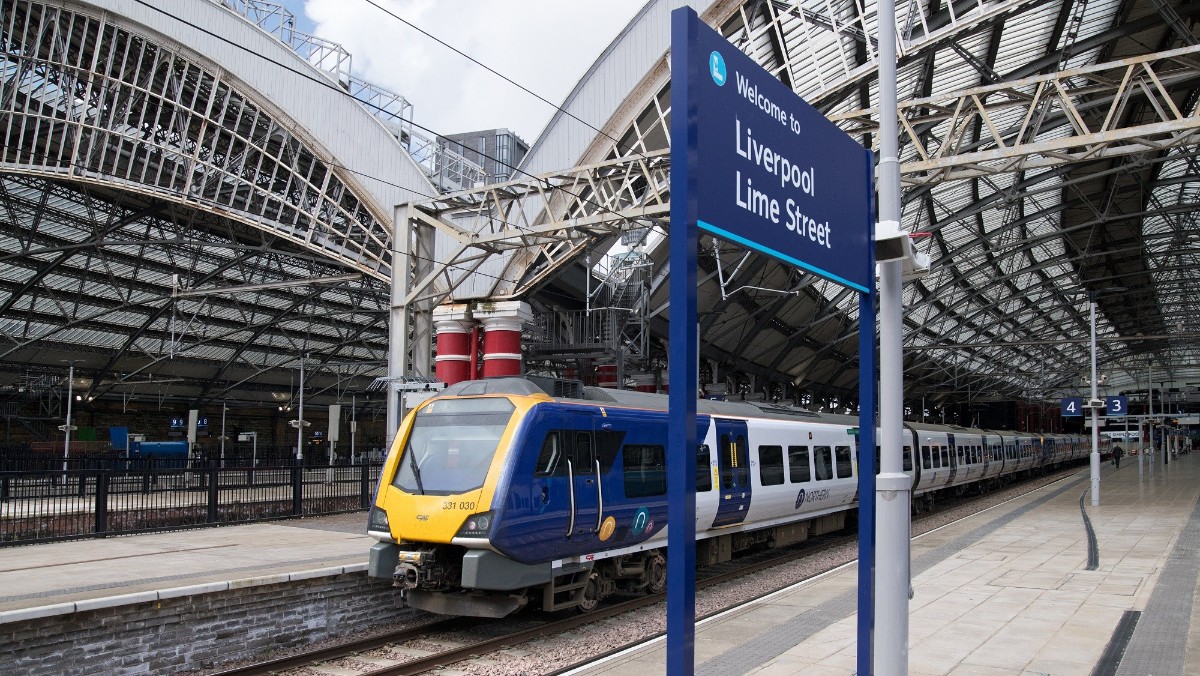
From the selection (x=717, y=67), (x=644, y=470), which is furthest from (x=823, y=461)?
(x=717, y=67)

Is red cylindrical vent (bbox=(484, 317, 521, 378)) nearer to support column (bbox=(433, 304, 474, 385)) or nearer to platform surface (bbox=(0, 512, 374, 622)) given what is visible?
support column (bbox=(433, 304, 474, 385))

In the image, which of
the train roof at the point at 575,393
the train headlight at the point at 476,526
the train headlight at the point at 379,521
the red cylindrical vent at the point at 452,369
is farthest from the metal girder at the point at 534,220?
the train headlight at the point at 476,526

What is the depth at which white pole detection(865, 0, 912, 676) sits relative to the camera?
593 centimetres

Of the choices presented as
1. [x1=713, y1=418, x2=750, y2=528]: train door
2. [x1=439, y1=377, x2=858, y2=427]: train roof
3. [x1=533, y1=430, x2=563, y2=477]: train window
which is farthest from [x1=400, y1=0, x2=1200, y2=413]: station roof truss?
[x1=713, y1=418, x2=750, y2=528]: train door

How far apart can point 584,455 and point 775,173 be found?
693cm

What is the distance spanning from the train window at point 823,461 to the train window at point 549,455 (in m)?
8.58

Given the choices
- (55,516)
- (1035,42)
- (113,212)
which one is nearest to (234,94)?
(113,212)

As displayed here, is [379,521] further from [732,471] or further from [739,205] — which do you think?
[739,205]

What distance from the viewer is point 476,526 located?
10219 millimetres

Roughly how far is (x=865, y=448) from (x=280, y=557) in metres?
10.1

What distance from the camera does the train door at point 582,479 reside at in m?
11.3

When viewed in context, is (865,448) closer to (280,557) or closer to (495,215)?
(280,557)

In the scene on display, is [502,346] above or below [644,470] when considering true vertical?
above

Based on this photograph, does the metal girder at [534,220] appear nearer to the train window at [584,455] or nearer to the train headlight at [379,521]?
the train window at [584,455]
